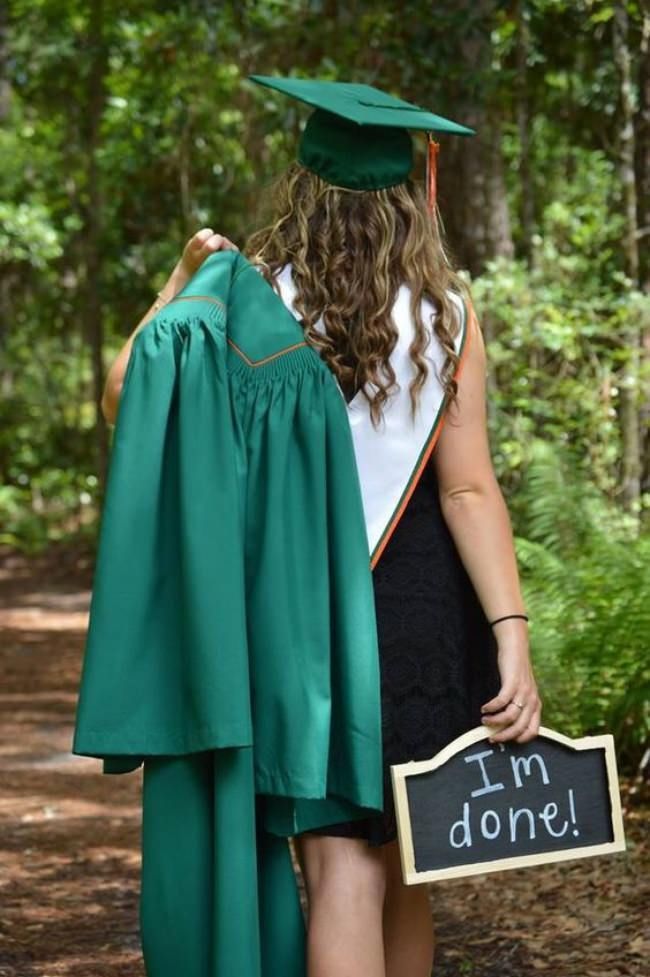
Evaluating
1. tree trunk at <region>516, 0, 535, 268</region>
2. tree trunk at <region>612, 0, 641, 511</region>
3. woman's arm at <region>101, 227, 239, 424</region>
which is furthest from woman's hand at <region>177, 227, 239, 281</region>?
tree trunk at <region>516, 0, 535, 268</region>

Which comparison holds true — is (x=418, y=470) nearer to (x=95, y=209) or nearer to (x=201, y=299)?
(x=201, y=299)

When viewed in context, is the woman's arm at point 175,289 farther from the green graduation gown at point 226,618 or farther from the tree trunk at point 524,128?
the tree trunk at point 524,128

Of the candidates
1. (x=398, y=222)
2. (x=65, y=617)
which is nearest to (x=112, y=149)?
(x=65, y=617)

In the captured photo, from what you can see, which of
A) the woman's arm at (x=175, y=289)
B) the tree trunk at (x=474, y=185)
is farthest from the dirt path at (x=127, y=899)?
the tree trunk at (x=474, y=185)

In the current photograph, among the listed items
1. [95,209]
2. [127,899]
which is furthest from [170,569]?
[95,209]

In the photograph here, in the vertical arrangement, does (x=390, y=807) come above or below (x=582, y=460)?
below

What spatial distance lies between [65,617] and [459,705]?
11.7 m

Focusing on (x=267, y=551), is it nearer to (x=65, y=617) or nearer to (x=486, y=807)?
(x=486, y=807)

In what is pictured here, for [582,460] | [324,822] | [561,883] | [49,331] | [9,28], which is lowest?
[561,883]

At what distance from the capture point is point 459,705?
2910mm

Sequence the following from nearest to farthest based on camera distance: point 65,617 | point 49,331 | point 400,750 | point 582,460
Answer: point 400,750 < point 582,460 < point 65,617 < point 49,331

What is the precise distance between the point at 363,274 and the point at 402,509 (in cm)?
45

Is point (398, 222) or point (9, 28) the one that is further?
point (9, 28)

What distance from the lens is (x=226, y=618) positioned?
103 inches
